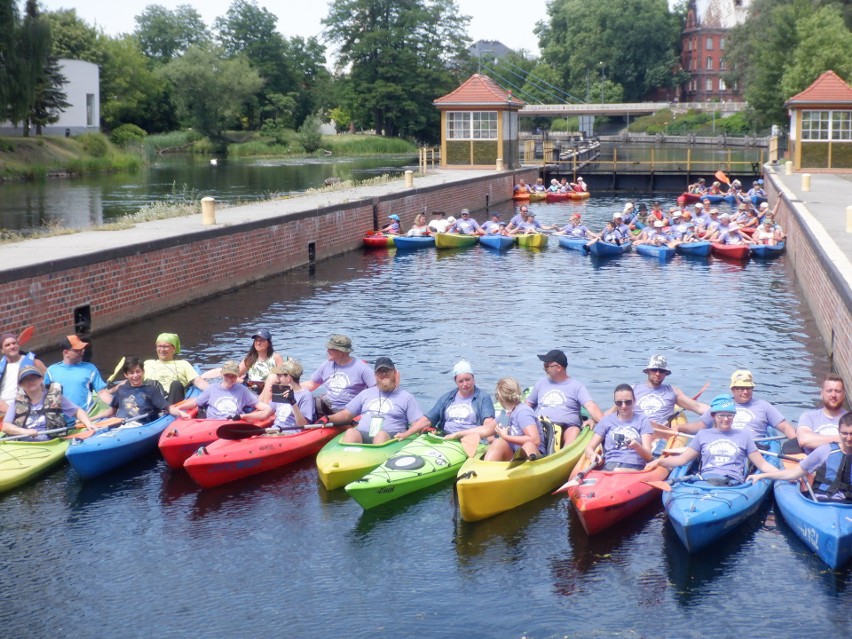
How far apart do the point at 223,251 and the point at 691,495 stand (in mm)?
16654

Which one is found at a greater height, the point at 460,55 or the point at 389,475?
the point at 460,55

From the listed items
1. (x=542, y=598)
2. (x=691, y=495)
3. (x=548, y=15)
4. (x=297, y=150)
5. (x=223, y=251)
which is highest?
(x=548, y=15)

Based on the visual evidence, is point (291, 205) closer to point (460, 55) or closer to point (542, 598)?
point (542, 598)

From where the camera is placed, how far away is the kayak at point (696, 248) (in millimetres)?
30922

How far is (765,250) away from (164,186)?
34.7 metres

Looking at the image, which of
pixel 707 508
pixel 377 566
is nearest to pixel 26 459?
pixel 377 566

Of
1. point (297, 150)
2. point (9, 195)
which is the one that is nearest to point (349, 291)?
point (9, 195)

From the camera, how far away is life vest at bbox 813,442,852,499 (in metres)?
9.69

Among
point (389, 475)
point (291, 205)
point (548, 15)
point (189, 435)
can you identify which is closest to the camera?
point (389, 475)

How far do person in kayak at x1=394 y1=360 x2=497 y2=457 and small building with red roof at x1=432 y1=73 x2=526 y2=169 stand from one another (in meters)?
41.2

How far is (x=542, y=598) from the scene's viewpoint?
9.31 meters

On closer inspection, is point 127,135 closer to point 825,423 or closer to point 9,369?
point 9,369

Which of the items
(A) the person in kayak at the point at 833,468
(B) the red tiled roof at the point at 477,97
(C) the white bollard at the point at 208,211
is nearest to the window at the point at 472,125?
(B) the red tiled roof at the point at 477,97

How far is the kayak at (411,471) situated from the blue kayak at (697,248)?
2064 cm
